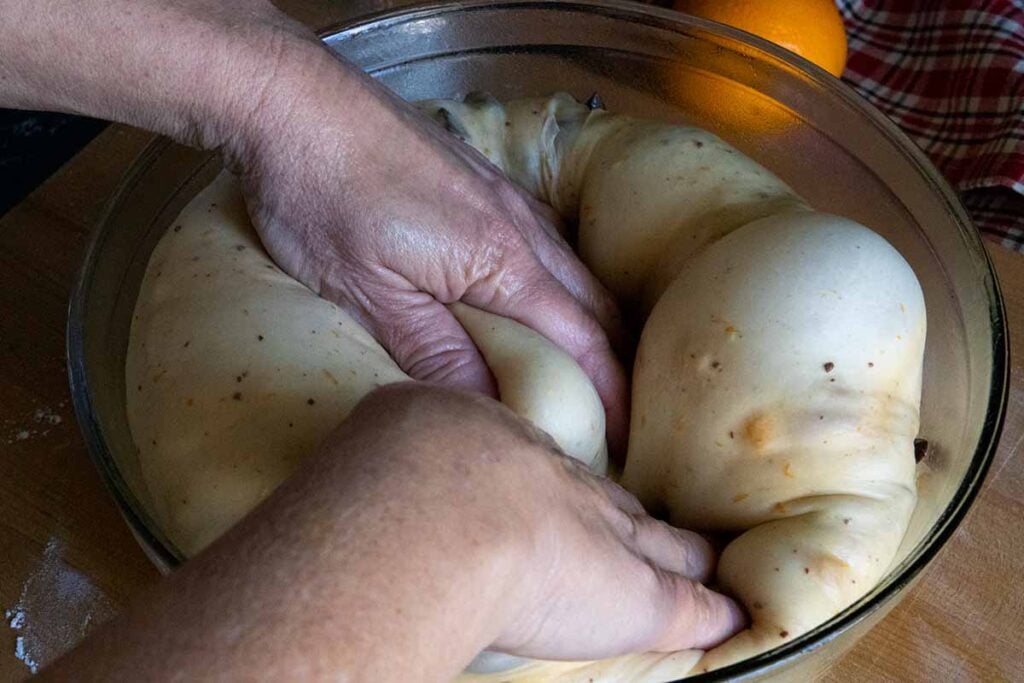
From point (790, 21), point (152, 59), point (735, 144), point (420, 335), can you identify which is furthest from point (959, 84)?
point (152, 59)

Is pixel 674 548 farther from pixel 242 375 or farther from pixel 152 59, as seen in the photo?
pixel 152 59

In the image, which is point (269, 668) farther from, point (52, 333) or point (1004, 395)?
point (52, 333)

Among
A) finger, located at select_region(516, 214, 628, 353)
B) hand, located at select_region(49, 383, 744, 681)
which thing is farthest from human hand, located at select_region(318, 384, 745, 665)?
finger, located at select_region(516, 214, 628, 353)

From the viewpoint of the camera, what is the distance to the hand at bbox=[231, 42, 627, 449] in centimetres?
65

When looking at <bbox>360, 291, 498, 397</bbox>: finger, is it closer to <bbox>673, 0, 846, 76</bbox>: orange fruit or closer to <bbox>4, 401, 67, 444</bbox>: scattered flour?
<bbox>4, 401, 67, 444</bbox>: scattered flour

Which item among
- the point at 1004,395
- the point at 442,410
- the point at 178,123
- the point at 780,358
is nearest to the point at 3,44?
the point at 178,123

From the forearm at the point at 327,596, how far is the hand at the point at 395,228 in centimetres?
31

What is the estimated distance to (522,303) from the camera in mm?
700

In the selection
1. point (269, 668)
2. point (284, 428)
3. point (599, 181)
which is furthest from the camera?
point (599, 181)

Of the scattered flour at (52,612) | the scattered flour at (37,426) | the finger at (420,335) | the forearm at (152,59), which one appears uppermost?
the forearm at (152,59)

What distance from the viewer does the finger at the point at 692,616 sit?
1.68ft

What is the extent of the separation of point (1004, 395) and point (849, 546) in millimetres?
140

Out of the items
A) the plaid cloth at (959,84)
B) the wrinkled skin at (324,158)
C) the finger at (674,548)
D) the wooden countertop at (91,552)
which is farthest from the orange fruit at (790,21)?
the finger at (674,548)

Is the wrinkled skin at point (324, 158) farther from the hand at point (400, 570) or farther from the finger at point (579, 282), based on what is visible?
the hand at point (400, 570)
